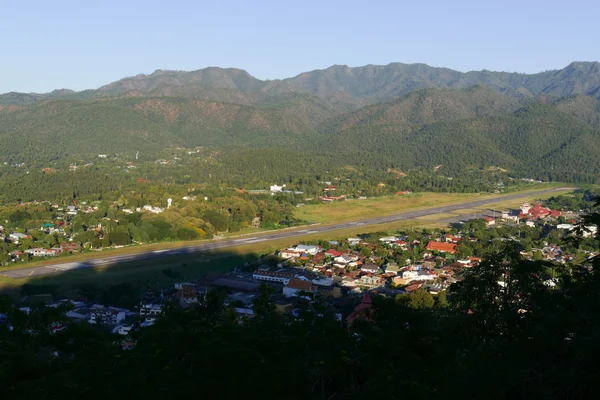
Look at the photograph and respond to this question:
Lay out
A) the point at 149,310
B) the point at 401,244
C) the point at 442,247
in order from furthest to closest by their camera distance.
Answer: the point at 401,244 < the point at 442,247 < the point at 149,310

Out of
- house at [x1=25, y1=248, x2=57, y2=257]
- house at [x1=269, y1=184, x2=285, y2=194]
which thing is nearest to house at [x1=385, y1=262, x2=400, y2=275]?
house at [x1=25, y1=248, x2=57, y2=257]

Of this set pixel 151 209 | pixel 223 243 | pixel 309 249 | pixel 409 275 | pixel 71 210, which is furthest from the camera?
pixel 71 210

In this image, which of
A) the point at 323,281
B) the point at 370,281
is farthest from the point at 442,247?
the point at 323,281

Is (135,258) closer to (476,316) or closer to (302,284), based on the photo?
(302,284)

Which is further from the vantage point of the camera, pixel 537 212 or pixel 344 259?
pixel 537 212

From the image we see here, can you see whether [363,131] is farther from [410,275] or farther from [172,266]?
[410,275]

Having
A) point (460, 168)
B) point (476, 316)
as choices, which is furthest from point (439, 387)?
point (460, 168)

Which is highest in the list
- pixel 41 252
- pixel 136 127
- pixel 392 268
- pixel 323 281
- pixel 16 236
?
pixel 136 127
